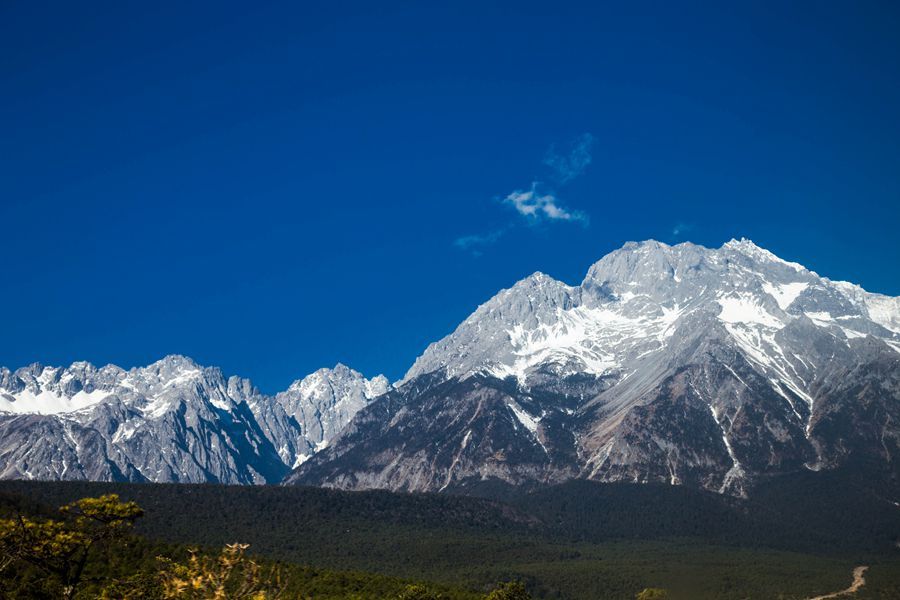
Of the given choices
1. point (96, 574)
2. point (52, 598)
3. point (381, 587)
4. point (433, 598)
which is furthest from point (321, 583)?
point (52, 598)

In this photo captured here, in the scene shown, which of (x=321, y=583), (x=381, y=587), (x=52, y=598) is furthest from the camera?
(x=381, y=587)

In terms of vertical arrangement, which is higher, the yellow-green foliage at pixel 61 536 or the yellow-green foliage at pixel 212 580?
the yellow-green foliage at pixel 61 536

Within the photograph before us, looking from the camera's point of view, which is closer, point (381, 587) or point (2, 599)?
point (2, 599)

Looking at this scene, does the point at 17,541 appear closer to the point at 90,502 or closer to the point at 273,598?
the point at 90,502

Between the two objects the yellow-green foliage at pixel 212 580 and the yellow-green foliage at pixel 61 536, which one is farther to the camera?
the yellow-green foliage at pixel 61 536

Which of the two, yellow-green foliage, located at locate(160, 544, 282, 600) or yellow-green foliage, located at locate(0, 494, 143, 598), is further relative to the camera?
yellow-green foliage, located at locate(0, 494, 143, 598)

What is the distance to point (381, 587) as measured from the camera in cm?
17575

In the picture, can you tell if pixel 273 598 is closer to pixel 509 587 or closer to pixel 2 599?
pixel 2 599

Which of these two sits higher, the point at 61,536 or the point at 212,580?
the point at 61,536

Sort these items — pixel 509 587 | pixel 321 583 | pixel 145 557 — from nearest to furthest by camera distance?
1. pixel 145 557
2. pixel 509 587
3. pixel 321 583

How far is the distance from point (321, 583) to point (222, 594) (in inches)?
5211

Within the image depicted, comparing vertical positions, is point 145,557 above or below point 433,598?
above

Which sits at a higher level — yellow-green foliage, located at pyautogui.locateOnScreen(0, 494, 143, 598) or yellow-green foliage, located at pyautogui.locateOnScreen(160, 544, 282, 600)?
yellow-green foliage, located at pyautogui.locateOnScreen(0, 494, 143, 598)

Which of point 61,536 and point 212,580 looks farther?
point 61,536
